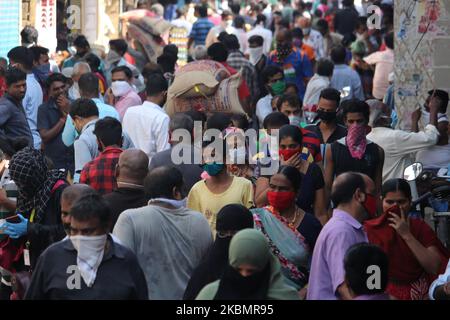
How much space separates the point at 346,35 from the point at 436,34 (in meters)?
9.69

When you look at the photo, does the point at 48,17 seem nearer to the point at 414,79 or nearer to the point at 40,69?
the point at 40,69

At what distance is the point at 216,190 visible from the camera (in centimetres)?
968

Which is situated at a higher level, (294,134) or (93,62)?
(294,134)

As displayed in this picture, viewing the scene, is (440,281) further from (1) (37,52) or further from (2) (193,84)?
(1) (37,52)

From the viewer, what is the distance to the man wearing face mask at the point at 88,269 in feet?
23.8

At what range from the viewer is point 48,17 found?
18.7m

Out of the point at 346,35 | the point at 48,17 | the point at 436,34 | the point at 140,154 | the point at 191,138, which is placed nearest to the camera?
the point at 140,154

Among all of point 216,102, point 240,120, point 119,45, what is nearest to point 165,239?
point 240,120

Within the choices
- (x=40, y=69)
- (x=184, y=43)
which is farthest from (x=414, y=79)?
(x=184, y=43)

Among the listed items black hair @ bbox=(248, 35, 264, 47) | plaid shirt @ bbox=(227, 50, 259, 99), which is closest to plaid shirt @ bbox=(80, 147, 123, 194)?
plaid shirt @ bbox=(227, 50, 259, 99)

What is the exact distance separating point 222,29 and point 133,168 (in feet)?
45.3

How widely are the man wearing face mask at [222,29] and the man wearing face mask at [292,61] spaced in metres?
2.10

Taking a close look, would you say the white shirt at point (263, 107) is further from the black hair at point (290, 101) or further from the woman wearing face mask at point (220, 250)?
the woman wearing face mask at point (220, 250)

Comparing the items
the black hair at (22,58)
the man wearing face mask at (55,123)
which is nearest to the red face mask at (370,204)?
the man wearing face mask at (55,123)
